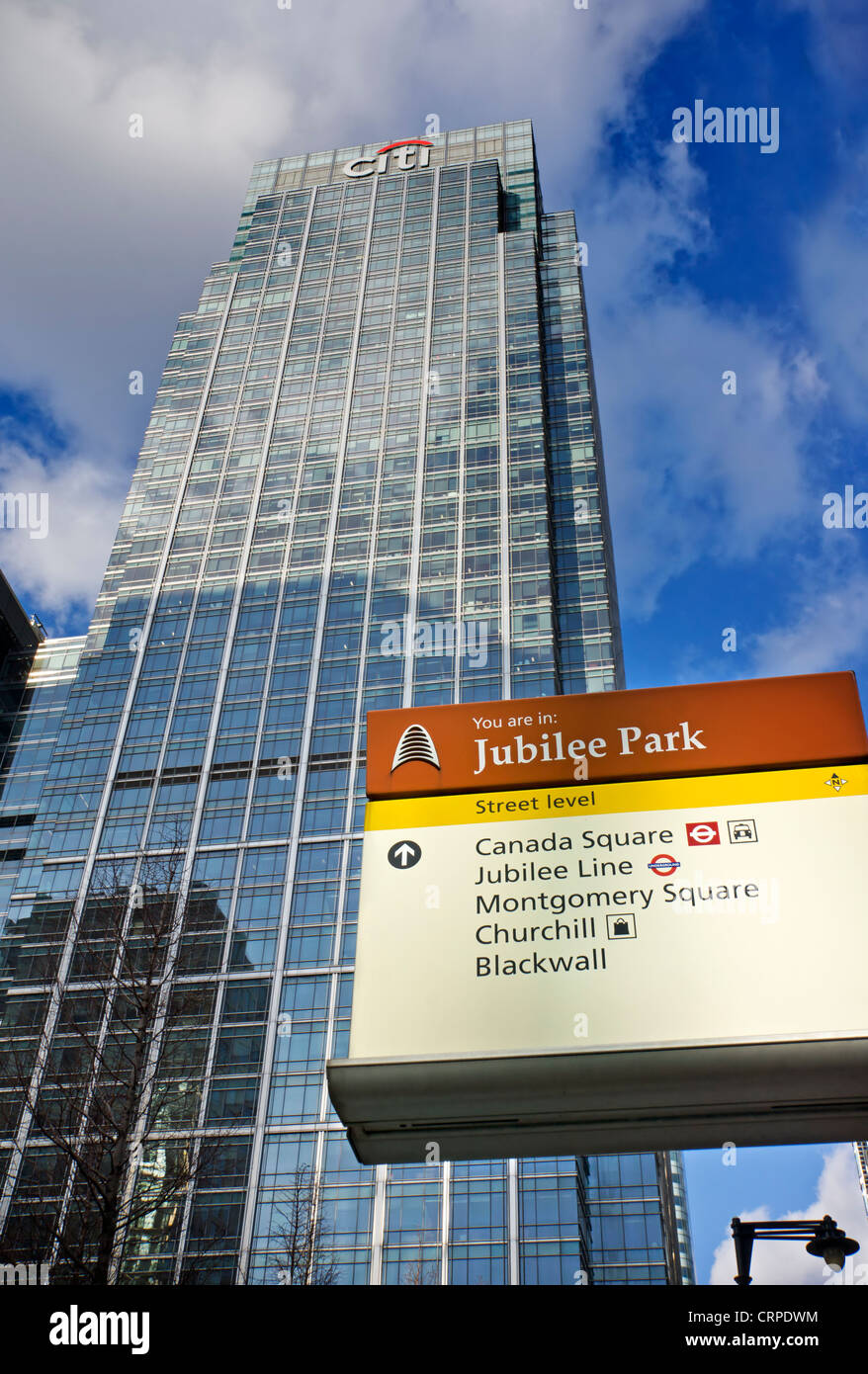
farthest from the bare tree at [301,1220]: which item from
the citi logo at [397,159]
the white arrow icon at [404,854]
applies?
the citi logo at [397,159]

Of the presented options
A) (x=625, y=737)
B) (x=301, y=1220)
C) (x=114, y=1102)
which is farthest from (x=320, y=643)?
(x=625, y=737)

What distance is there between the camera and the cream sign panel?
26.9 feet

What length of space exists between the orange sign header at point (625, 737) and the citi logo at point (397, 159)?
136488 mm

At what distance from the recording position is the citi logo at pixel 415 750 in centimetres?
961

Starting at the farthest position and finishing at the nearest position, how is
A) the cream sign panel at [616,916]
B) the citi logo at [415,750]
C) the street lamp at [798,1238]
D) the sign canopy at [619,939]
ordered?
the street lamp at [798,1238] < the citi logo at [415,750] < the cream sign panel at [616,916] < the sign canopy at [619,939]

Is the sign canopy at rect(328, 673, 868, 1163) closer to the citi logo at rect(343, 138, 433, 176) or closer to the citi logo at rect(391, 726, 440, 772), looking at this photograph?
the citi logo at rect(391, 726, 440, 772)

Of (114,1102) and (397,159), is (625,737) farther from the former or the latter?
(397,159)

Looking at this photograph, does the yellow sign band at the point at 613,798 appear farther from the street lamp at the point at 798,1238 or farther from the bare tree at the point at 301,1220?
the bare tree at the point at 301,1220

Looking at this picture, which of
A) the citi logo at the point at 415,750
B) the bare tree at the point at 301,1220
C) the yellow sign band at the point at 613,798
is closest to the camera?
the yellow sign band at the point at 613,798

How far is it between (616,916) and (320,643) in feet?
271

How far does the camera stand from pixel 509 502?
3755 inches

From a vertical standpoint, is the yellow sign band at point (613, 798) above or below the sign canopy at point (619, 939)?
above
